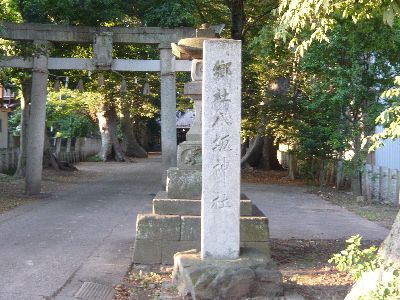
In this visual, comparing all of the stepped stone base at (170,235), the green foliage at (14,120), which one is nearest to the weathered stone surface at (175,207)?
the stepped stone base at (170,235)

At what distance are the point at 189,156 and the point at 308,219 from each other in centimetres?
565

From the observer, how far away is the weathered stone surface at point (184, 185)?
364 inches

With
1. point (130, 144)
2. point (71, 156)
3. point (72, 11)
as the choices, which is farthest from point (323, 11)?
point (130, 144)

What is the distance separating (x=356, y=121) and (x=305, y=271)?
37.6 feet

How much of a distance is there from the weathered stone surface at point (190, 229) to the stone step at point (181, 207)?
9.2 inches

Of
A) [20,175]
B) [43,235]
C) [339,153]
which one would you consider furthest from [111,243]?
[20,175]

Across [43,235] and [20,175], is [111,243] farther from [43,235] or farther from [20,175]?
[20,175]

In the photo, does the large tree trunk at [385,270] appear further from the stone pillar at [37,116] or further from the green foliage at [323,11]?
the stone pillar at [37,116]

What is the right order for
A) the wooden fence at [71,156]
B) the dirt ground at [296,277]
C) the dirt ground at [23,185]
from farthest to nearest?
the wooden fence at [71,156]
the dirt ground at [23,185]
the dirt ground at [296,277]

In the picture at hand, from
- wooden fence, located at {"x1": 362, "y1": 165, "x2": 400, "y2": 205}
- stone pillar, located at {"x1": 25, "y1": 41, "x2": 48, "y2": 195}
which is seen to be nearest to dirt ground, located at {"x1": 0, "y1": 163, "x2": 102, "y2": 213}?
stone pillar, located at {"x1": 25, "y1": 41, "x2": 48, "y2": 195}

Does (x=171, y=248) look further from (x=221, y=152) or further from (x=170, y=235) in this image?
(x=221, y=152)

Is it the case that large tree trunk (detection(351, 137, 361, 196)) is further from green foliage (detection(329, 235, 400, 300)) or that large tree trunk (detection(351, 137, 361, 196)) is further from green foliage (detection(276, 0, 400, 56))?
green foliage (detection(329, 235, 400, 300))

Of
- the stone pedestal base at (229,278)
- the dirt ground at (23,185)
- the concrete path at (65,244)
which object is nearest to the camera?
the stone pedestal base at (229,278)

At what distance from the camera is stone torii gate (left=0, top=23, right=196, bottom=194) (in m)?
17.3
